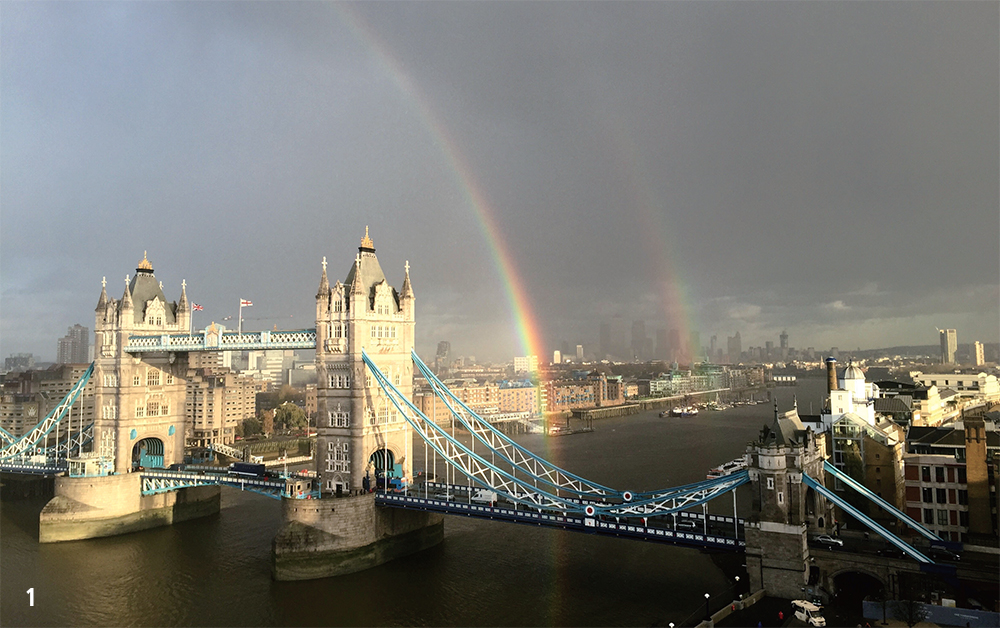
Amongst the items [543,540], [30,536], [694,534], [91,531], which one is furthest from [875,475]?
[30,536]

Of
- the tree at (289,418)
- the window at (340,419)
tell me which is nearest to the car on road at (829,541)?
the window at (340,419)

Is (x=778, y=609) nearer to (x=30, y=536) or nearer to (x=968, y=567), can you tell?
(x=968, y=567)

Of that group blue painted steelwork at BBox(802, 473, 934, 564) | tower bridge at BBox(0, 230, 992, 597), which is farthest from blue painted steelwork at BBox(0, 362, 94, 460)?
blue painted steelwork at BBox(802, 473, 934, 564)

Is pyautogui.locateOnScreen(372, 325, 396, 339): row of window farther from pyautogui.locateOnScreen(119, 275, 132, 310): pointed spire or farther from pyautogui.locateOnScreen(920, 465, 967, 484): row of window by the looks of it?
pyautogui.locateOnScreen(920, 465, 967, 484): row of window

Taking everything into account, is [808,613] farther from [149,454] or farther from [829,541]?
[149,454]

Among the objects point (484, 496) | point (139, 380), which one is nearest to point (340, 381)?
point (484, 496)

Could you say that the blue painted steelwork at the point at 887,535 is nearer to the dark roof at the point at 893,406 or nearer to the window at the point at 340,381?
the dark roof at the point at 893,406
